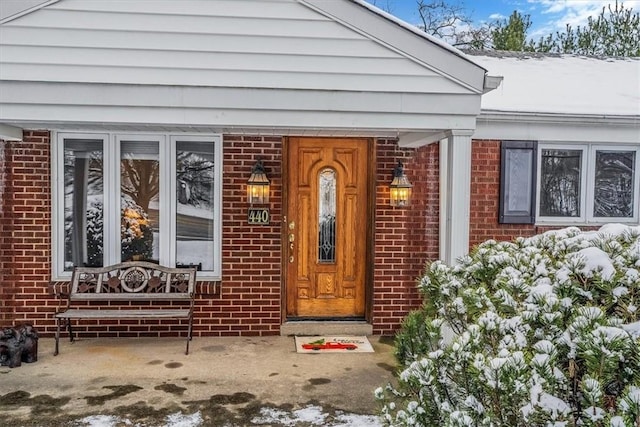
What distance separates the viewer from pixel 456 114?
4.25 metres

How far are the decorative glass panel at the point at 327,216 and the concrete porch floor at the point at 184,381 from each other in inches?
45.2

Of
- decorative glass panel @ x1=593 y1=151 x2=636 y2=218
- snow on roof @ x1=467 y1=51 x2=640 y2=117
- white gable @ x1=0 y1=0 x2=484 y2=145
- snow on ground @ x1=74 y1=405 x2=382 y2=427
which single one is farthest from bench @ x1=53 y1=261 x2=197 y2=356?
decorative glass panel @ x1=593 y1=151 x2=636 y2=218

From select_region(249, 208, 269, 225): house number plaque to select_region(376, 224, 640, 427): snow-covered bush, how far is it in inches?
140

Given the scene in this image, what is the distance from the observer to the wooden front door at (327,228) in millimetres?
6145

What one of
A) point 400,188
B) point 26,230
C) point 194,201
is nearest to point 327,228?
point 400,188

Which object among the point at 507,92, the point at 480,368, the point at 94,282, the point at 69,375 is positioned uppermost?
the point at 507,92

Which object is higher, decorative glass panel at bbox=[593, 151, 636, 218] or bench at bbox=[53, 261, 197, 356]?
decorative glass panel at bbox=[593, 151, 636, 218]

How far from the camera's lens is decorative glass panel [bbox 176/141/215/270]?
5.83 meters

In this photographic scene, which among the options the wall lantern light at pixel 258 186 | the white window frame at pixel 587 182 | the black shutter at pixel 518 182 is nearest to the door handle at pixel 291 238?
the wall lantern light at pixel 258 186

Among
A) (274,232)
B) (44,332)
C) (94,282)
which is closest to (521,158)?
(274,232)

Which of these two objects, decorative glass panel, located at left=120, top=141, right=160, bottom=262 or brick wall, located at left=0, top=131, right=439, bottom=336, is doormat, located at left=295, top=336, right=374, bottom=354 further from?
decorative glass panel, located at left=120, top=141, right=160, bottom=262

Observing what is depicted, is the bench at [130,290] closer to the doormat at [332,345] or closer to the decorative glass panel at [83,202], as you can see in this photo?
the decorative glass panel at [83,202]

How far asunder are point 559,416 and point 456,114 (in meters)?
2.99

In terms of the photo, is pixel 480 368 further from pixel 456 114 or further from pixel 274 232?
pixel 274 232
